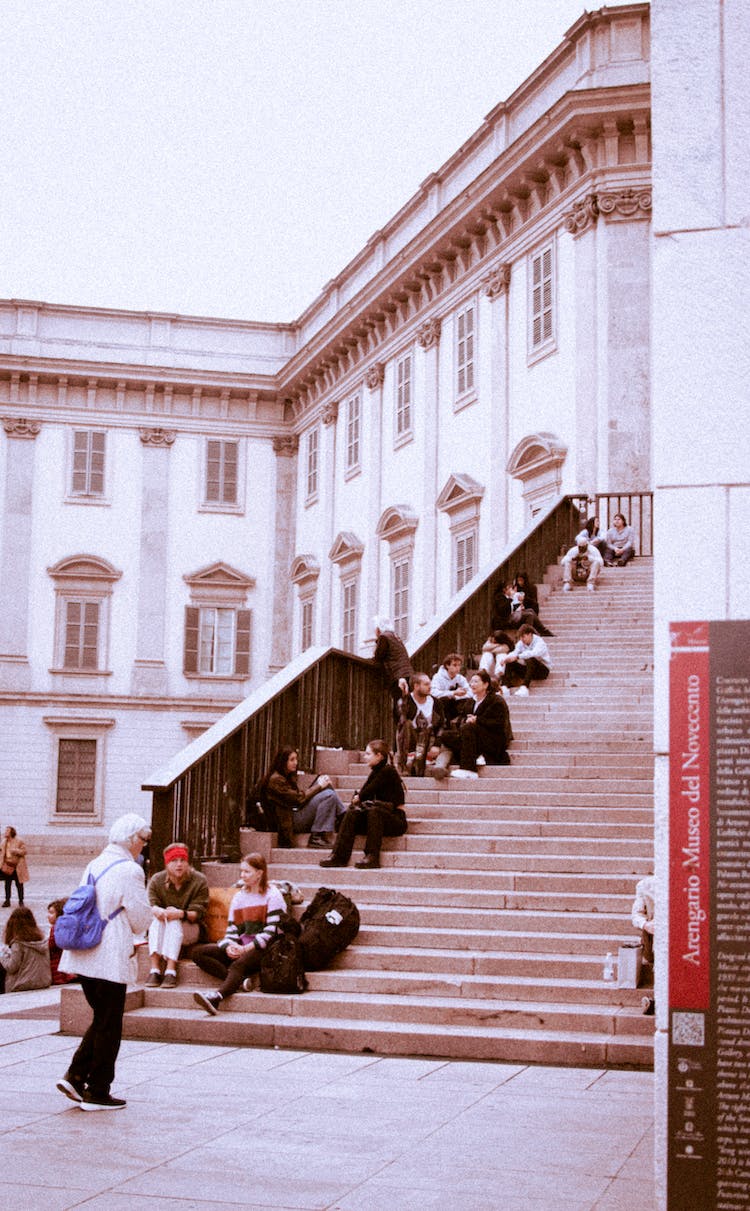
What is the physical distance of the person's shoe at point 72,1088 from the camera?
7.86m

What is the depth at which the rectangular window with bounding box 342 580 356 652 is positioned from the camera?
34.5 metres

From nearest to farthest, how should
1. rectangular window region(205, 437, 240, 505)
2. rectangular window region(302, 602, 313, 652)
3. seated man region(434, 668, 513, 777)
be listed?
seated man region(434, 668, 513, 777) < rectangular window region(302, 602, 313, 652) < rectangular window region(205, 437, 240, 505)

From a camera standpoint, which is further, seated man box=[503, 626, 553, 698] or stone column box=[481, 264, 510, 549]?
stone column box=[481, 264, 510, 549]

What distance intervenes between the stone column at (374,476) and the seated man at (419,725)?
17056 millimetres

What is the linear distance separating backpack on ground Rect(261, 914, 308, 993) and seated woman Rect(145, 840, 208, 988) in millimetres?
702

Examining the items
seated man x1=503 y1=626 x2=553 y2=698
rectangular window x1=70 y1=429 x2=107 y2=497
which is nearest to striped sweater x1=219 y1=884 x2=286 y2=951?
seated man x1=503 y1=626 x2=553 y2=698

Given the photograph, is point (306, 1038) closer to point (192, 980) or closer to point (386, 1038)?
point (386, 1038)

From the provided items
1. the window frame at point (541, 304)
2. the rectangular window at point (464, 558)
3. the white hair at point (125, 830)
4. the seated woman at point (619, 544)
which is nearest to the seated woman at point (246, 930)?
the white hair at point (125, 830)

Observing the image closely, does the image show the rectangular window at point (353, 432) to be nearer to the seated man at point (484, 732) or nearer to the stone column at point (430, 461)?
the stone column at point (430, 461)

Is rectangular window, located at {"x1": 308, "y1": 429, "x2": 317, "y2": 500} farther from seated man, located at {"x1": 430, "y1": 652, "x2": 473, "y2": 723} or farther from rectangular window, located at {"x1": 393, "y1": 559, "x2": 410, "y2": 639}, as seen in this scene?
seated man, located at {"x1": 430, "y1": 652, "x2": 473, "y2": 723}

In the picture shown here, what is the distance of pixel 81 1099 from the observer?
7.86 meters

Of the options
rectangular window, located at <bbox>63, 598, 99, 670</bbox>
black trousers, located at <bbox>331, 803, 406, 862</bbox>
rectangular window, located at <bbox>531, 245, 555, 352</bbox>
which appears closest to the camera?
black trousers, located at <bbox>331, 803, 406, 862</bbox>

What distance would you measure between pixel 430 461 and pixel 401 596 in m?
3.04

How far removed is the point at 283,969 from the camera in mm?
10367
